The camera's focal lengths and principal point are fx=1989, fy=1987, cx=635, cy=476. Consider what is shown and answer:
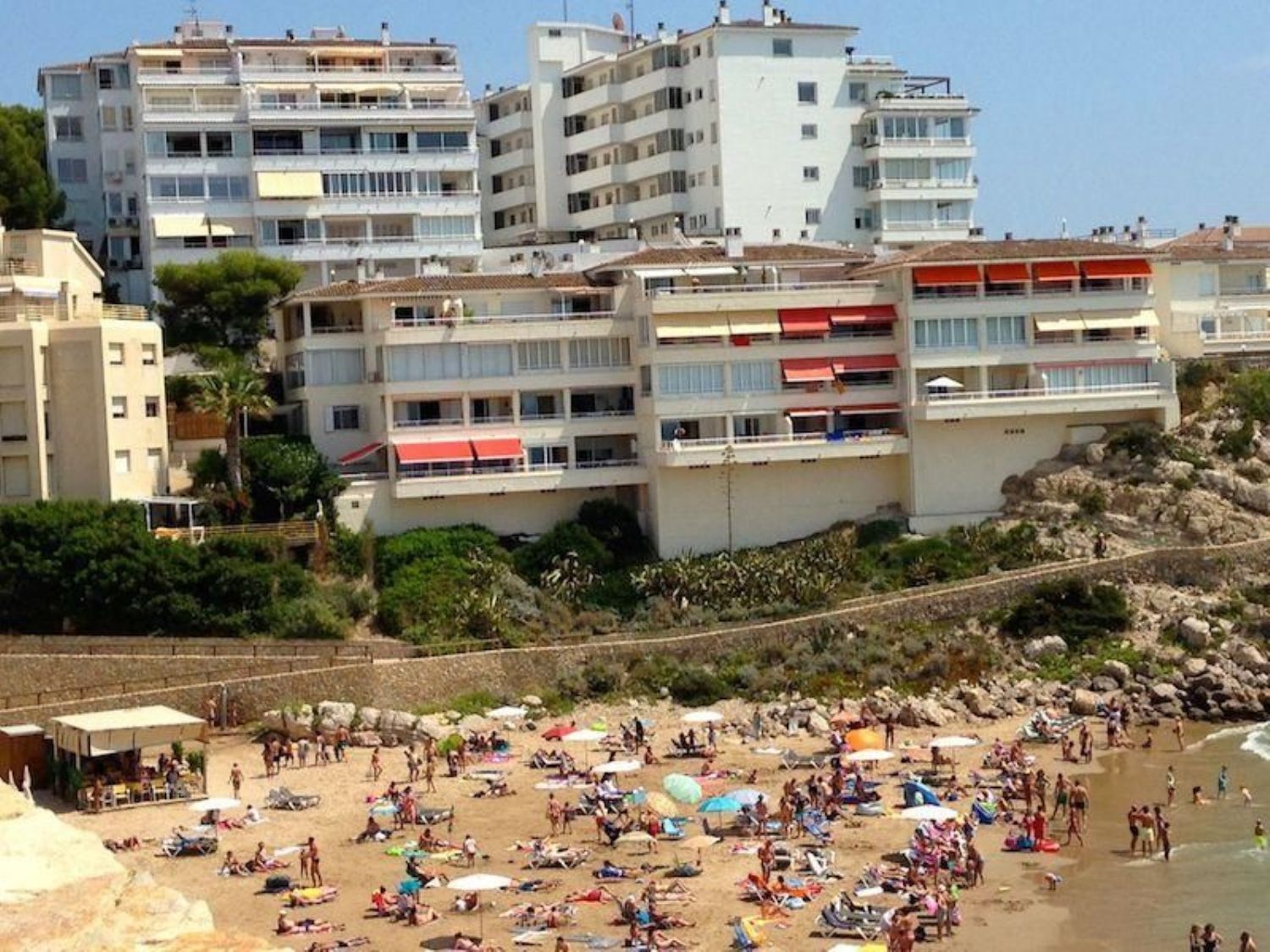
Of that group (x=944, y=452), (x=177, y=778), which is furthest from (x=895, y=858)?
(x=944, y=452)

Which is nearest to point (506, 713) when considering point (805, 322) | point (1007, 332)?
point (805, 322)

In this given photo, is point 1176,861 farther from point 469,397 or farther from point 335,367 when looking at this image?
point 335,367

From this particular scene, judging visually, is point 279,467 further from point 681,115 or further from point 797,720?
point 681,115

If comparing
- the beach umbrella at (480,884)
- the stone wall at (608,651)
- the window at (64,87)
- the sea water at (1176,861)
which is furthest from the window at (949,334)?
the window at (64,87)

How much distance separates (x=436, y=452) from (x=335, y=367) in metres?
4.55

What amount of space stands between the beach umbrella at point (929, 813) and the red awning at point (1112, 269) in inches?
1080

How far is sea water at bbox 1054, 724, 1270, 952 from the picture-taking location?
109 feet

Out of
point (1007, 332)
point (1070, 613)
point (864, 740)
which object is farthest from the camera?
point (1007, 332)

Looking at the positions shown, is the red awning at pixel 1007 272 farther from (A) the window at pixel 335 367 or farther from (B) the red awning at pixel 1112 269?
(A) the window at pixel 335 367

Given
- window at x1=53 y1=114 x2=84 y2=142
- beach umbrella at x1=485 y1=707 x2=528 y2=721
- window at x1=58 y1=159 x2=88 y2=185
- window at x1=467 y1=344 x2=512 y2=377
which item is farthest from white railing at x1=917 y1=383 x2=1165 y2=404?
window at x1=53 y1=114 x2=84 y2=142

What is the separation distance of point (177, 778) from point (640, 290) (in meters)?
24.0

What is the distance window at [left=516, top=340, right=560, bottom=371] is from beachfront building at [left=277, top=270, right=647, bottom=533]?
0.12 ft

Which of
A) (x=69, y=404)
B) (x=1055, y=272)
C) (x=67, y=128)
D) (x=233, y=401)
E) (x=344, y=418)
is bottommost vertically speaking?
(x=344, y=418)

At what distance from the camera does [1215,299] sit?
69.2 m
